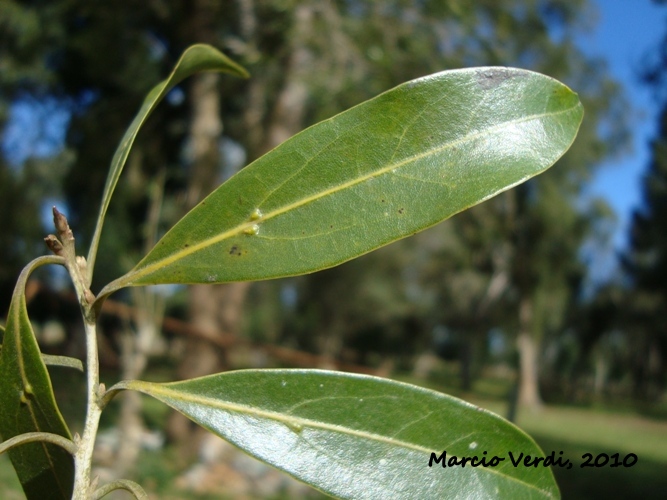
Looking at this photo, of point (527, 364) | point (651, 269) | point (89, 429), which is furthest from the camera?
point (527, 364)

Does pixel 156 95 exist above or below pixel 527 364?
above

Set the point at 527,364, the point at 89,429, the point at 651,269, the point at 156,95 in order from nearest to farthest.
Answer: the point at 89,429, the point at 156,95, the point at 651,269, the point at 527,364

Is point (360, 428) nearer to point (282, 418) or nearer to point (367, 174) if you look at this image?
point (282, 418)

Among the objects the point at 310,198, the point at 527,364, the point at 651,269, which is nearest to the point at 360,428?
the point at 310,198

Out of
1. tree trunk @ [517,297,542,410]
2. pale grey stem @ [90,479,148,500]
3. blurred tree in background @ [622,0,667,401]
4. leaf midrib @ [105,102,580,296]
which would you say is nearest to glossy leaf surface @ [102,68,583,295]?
leaf midrib @ [105,102,580,296]

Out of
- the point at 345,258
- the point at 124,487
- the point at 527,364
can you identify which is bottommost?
the point at 527,364

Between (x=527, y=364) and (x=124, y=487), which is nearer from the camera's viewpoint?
(x=124, y=487)

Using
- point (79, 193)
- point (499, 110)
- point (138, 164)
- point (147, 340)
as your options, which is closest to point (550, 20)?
point (138, 164)

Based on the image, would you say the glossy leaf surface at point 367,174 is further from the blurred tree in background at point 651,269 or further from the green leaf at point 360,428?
the blurred tree in background at point 651,269
